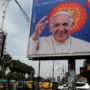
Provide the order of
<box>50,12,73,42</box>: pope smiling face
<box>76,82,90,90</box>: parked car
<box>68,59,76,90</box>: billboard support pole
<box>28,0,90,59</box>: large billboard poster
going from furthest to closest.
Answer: <box>50,12,73,42</box>: pope smiling face, <box>28,0,90,59</box>: large billboard poster, <box>68,59,76,90</box>: billboard support pole, <box>76,82,90,90</box>: parked car

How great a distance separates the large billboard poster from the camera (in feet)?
67.9

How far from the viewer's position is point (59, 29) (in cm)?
2242

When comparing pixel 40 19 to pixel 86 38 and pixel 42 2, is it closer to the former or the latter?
pixel 42 2

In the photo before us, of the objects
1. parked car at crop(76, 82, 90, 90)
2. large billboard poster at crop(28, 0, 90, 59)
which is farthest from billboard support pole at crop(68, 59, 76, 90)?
large billboard poster at crop(28, 0, 90, 59)

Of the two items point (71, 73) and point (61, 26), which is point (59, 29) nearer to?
point (61, 26)

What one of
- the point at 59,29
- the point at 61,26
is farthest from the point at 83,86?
the point at 61,26

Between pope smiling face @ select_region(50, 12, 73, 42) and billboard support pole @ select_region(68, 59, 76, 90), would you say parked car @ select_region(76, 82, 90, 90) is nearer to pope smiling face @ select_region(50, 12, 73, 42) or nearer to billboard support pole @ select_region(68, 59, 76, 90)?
billboard support pole @ select_region(68, 59, 76, 90)

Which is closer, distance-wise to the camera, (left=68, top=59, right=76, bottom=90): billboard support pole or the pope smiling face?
(left=68, top=59, right=76, bottom=90): billboard support pole

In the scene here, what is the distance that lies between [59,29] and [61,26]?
49 cm

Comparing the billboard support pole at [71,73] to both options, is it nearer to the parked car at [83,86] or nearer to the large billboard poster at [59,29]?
the parked car at [83,86]

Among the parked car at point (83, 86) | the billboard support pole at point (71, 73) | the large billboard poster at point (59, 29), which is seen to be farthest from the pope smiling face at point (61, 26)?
the parked car at point (83, 86)

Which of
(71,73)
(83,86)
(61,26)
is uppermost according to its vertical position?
(61,26)

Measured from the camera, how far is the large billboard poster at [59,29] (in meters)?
20.7

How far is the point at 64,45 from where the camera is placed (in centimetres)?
2133
